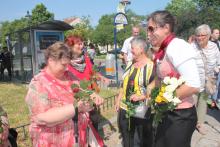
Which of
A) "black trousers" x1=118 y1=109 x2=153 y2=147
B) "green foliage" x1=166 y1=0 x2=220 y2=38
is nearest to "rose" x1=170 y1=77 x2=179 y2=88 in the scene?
"black trousers" x1=118 y1=109 x2=153 y2=147

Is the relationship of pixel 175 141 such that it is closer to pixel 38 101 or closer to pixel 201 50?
pixel 38 101

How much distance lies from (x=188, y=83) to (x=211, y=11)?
2993 centimetres

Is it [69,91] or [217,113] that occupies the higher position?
[69,91]

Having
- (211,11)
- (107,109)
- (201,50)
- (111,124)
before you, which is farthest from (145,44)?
(211,11)

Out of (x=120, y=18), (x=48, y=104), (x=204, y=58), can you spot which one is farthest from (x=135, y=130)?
(x=120, y=18)

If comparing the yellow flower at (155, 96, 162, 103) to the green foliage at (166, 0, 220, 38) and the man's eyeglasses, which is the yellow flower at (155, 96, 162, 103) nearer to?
the man's eyeglasses

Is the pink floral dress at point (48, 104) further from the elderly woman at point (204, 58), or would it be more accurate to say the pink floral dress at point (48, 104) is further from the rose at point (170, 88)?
the elderly woman at point (204, 58)

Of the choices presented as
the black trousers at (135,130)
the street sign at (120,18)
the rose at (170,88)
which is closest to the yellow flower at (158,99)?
the rose at (170,88)

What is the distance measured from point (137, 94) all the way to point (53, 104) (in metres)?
1.64

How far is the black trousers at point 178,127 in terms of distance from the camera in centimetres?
272

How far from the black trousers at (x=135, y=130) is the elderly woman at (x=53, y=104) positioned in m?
1.56

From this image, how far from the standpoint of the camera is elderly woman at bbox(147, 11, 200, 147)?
2.60 m

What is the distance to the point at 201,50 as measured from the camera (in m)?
5.70

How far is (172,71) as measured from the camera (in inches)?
106
